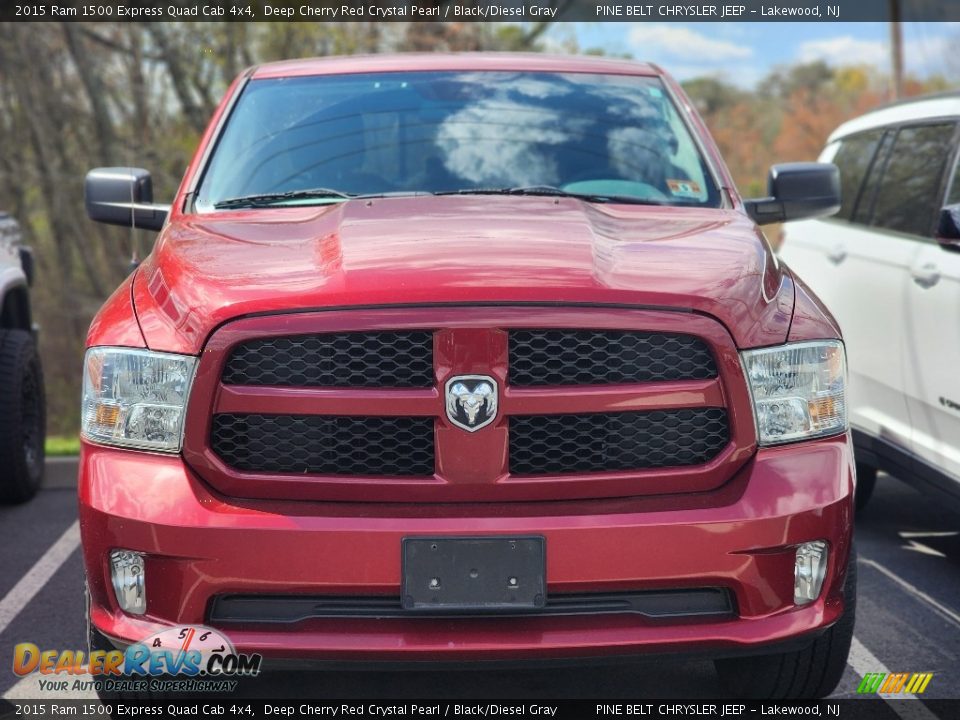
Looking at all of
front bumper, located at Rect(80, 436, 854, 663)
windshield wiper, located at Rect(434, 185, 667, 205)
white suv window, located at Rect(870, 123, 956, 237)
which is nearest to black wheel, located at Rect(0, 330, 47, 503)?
windshield wiper, located at Rect(434, 185, 667, 205)

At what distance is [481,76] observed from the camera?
14.8ft

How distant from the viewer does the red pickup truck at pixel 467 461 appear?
276 centimetres

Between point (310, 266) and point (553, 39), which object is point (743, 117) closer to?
point (553, 39)

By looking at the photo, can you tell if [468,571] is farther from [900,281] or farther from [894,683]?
[900,281]

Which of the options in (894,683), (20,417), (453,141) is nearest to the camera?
(894,683)

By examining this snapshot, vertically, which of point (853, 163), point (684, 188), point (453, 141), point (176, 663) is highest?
point (453, 141)

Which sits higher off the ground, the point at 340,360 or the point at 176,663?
the point at 340,360

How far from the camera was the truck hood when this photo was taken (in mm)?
2842

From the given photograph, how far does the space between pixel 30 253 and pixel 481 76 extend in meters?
2.94

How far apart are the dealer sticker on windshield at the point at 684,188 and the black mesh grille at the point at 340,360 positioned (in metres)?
1.55

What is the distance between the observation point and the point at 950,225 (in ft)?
14.1

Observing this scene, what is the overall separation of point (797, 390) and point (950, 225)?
5.49 feet

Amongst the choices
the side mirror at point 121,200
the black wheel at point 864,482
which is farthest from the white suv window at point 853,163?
the side mirror at point 121,200

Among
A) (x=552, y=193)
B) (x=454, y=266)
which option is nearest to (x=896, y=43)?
(x=552, y=193)
